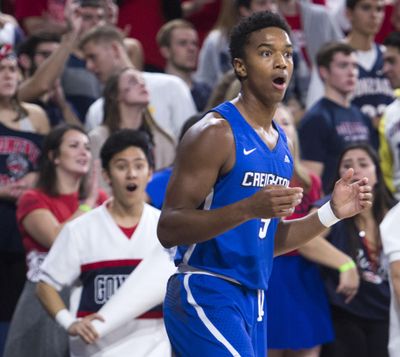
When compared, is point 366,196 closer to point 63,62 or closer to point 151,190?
point 151,190

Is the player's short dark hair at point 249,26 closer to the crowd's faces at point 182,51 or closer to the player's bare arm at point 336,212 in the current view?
the player's bare arm at point 336,212

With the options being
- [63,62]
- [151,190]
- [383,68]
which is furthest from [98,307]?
[383,68]

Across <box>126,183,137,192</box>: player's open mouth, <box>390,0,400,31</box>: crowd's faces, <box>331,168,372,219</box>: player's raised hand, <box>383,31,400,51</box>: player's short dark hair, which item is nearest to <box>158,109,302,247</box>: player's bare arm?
<box>331,168,372,219</box>: player's raised hand

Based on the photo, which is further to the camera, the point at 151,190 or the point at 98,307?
the point at 151,190

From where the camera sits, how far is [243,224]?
4.15m

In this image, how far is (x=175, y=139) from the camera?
7.52 meters

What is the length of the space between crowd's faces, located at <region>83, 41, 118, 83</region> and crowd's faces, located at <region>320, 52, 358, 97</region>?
162cm

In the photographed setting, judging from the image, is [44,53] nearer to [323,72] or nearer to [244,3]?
[244,3]

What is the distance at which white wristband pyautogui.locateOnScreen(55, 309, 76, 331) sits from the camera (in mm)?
5371

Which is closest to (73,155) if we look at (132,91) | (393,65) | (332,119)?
(132,91)

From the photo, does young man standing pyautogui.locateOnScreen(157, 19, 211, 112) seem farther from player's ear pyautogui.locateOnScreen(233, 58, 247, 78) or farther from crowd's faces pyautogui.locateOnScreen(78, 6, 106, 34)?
player's ear pyautogui.locateOnScreen(233, 58, 247, 78)

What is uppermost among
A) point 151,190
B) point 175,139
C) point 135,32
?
point 135,32

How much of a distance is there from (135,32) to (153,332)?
5213 mm

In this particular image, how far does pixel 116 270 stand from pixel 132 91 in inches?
76.2
